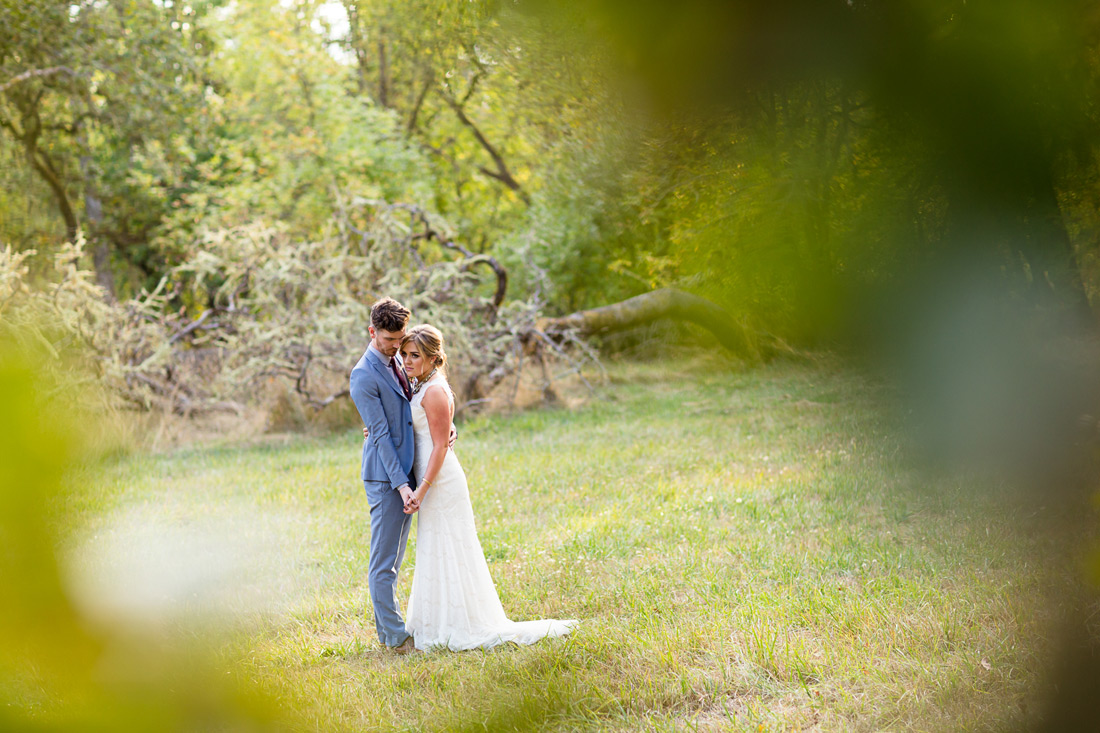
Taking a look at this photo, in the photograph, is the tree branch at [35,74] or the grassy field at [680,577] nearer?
the grassy field at [680,577]

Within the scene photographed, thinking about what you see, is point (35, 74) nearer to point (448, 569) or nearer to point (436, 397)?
point (436, 397)

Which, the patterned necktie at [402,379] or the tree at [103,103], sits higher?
the tree at [103,103]

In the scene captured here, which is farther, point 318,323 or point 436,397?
point 318,323

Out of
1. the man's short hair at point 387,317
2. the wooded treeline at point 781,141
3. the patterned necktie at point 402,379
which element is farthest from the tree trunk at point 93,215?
the wooded treeline at point 781,141

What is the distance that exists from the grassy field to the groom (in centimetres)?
32

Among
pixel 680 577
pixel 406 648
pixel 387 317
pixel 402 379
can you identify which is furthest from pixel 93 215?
pixel 680 577

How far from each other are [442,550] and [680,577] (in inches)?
64.4

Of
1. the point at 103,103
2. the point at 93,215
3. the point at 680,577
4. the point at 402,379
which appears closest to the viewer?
the point at 402,379

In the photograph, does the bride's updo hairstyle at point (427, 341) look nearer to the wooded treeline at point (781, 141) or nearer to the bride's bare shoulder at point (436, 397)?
the bride's bare shoulder at point (436, 397)

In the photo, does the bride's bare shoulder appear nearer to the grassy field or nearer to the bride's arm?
the bride's arm

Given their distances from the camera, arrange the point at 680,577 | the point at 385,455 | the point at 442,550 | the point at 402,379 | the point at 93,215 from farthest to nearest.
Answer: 1. the point at 93,215
2. the point at 680,577
3. the point at 402,379
4. the point at 442,550
5. the point at 385,455

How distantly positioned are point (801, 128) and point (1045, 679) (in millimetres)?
556

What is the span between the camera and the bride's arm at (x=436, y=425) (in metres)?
4.63

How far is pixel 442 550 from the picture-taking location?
4.75 metres
